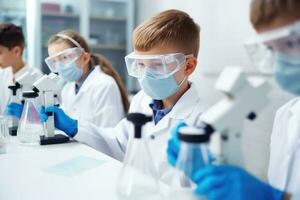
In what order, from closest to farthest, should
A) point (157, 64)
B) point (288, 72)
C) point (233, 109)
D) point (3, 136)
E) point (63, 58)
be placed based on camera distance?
point (233, 109)
point (288, 72)
point (157, 64)
point (3, 136)
point (63, 58)

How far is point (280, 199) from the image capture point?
0.75 meters

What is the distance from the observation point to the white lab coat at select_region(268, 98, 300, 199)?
3.05ft

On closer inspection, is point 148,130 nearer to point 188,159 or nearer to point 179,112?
point 179,112

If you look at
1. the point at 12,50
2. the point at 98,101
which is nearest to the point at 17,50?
the point at 12,50

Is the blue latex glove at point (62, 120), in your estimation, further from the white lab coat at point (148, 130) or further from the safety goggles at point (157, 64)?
the safety goggles at point (157, 64)

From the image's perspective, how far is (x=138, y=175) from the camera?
2.44ft

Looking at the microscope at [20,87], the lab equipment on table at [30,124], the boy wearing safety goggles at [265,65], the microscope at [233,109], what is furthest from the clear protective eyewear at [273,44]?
the microscope at [20,87]

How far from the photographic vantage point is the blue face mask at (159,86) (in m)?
1.25

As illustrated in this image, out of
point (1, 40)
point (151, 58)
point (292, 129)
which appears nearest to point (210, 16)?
point (1, 40)

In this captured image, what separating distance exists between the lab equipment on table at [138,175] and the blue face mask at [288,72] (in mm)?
296

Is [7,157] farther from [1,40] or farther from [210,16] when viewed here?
[210,16]

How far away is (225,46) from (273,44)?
1959 millimetres

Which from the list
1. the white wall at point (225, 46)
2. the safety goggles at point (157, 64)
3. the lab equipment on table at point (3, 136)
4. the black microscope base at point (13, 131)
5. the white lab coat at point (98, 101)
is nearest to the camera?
the safety goggles at point (157, 64)

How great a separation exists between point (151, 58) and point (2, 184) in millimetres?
615
